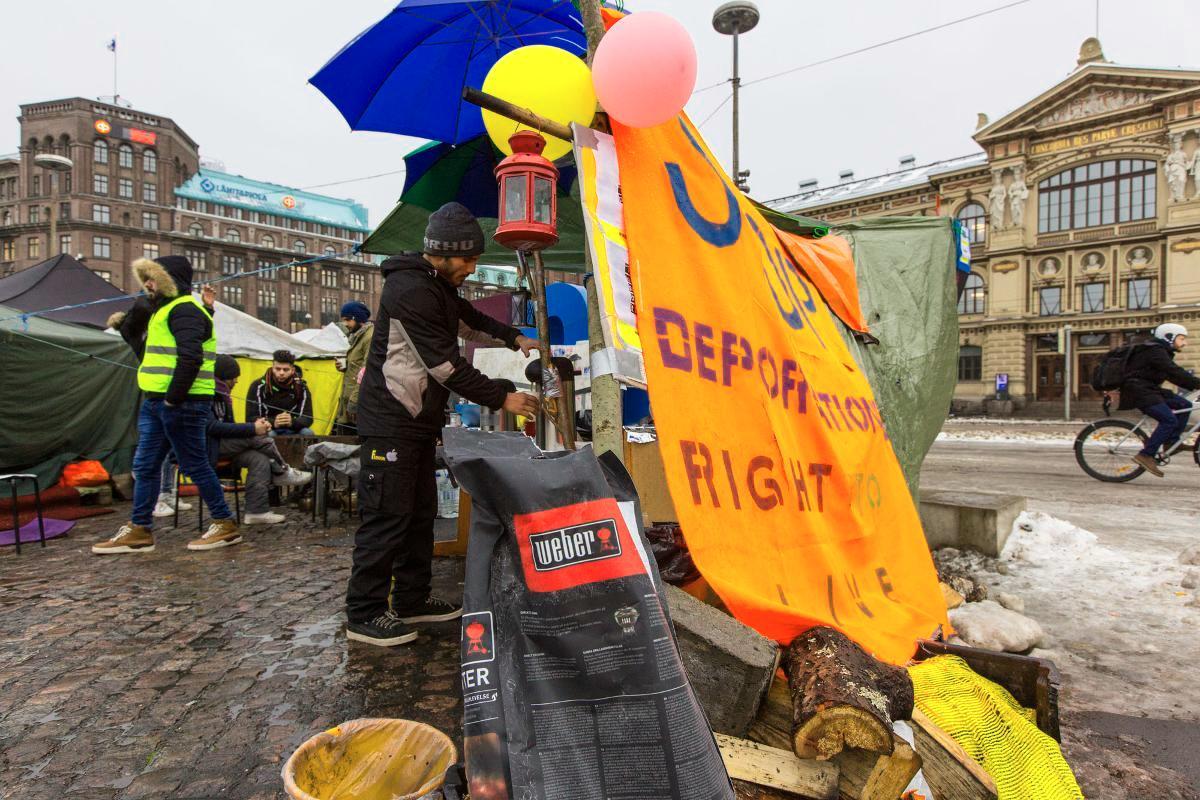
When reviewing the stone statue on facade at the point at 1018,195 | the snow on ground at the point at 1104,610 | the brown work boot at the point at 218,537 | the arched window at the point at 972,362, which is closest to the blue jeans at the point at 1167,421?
the snow on ground at the point at 1104,610

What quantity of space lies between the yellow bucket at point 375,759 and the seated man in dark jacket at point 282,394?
5877mm

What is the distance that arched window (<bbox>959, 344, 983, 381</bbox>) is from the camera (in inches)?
1427

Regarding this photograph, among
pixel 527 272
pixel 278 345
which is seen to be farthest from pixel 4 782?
pixel 278 345

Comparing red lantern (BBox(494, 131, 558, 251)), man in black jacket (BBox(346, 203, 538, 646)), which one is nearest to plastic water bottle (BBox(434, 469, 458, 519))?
man in black jacket (BBox(346, 203, 538, 646))

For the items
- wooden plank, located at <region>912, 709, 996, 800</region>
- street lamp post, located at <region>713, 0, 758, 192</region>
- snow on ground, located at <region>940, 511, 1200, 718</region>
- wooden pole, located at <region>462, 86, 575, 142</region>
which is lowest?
snow on ground, located at <region>940, 511, 1200, 718</region>

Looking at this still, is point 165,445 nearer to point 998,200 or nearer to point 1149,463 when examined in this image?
point 1149,463

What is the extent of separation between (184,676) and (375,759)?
1585mm

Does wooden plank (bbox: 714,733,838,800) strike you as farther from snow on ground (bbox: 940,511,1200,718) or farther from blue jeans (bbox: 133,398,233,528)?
blue jeans (bbox: 133,398,233,528)

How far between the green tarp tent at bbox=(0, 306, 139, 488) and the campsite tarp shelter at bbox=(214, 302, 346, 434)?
2.30 m

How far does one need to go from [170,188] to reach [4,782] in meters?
87.3

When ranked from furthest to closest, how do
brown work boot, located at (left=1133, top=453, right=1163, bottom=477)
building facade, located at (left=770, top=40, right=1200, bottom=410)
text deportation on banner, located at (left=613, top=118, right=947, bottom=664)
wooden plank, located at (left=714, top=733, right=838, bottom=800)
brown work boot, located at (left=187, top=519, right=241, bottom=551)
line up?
building facade, located at (left=770, top=40, right=1200, bottom=410), brown work boot, located at (left=1133, top=453, right=1163, bottom=477), brown work boot, located at (left=187, top=519, right=241, bottom=551), text deportation on banner, located at (left=613, top=118, right=947, bottom=664), wooden plank, located at (left=714, top=733, right=838, bottom=800)

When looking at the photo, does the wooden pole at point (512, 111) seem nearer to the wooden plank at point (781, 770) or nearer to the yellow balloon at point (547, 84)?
the yellow balloon at point (547, 84)

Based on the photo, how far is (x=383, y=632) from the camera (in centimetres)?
306

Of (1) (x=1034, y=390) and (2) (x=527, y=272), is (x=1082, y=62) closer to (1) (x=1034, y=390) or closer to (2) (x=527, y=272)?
(1) (x=1034, y=390)
